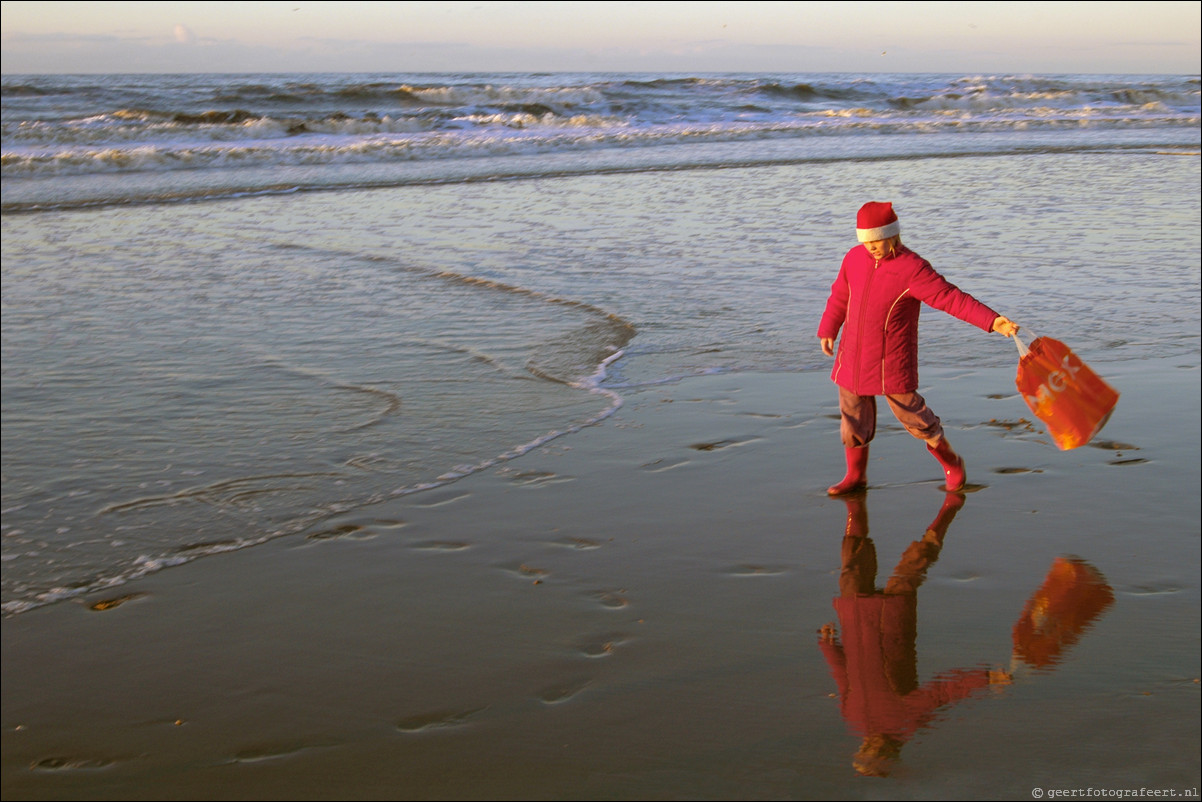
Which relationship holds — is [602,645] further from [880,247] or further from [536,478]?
[880,247]

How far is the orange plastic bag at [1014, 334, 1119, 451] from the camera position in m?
4.15

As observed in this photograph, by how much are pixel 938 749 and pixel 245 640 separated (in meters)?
2.08

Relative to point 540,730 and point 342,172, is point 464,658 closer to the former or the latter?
point 540,730

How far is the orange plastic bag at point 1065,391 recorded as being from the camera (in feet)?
13.6

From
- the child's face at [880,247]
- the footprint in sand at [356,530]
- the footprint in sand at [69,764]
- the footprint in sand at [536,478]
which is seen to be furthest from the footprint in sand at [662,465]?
the footprint in sand at [69,764]

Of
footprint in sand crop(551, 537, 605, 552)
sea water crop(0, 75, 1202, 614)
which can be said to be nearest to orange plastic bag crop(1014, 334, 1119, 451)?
footprint in sand crop(551, 537, 605, 552)

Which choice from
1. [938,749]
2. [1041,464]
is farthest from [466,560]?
[1041,464]

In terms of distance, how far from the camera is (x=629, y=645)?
3305 millimetres

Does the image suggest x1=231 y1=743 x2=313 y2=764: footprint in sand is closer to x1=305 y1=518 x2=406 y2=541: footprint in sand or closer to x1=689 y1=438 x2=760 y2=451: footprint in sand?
x1=305 y1=518 x2=406 y2=541: footprint in sand

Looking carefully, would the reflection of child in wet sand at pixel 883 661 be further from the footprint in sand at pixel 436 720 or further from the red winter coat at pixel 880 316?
the footprint in sand at pixel 436 720

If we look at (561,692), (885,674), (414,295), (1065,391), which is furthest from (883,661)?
(414,295)

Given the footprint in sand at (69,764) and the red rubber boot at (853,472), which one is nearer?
the footprint in sand at (69,764)

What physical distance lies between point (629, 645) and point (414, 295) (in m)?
5.76

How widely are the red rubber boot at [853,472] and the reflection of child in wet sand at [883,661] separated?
1.44 feet
